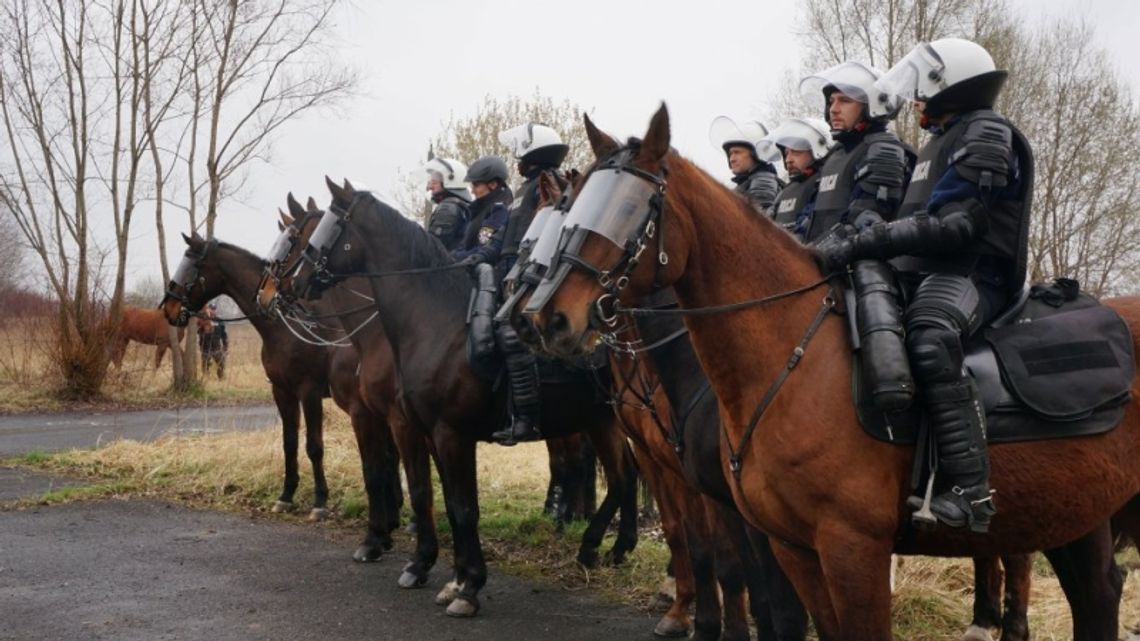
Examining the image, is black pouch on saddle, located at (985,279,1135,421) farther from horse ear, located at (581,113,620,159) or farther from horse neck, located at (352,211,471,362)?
horse neck, located at (352,211,471,362)

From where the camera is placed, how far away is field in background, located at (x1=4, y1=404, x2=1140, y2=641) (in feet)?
20.0

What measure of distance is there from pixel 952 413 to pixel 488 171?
4926mm

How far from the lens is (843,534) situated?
3600 mm

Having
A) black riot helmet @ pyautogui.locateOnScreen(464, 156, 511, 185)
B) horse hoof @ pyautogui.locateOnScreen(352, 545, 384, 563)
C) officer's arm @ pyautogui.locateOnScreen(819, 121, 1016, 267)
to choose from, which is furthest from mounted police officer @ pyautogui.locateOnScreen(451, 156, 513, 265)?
officer's arm @ pyautogui.locateOnScreen(819, 121, 1016, 267)

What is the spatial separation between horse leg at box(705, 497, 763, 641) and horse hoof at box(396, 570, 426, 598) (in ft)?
9.14

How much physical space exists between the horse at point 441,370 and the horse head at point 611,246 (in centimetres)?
341

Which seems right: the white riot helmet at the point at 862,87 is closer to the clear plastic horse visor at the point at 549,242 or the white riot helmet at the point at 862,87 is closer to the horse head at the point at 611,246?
the horse head at the point at 611,246

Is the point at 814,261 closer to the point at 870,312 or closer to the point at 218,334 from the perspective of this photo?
the point at 870,312

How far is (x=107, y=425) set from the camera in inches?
674

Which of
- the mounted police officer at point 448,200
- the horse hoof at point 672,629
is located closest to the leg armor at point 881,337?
the horse hoof at point 672,629

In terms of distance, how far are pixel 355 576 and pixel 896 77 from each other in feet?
18.3

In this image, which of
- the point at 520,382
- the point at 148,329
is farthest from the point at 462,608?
the point at 148,329

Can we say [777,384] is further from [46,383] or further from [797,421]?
[46,383]

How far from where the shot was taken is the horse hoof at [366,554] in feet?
27.4
